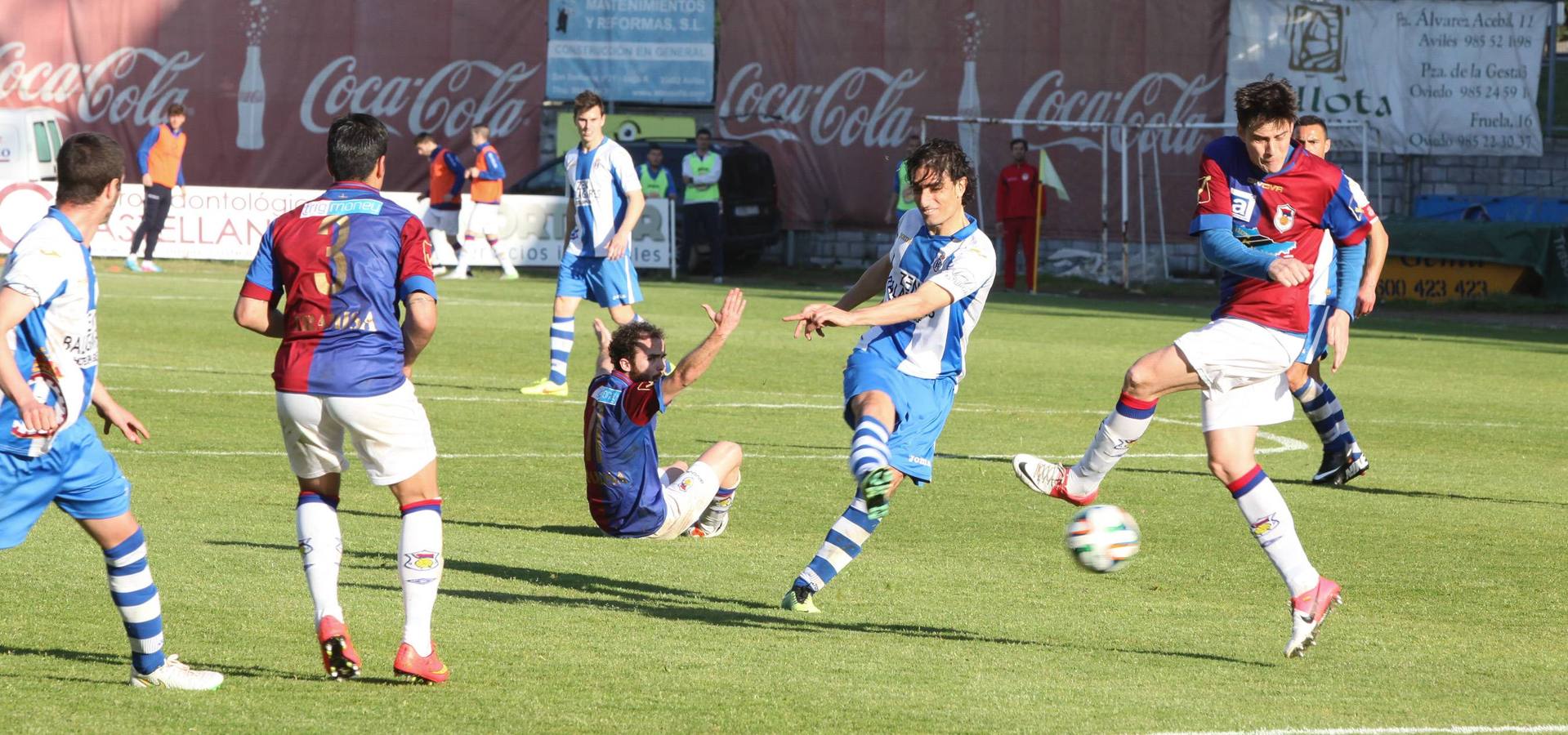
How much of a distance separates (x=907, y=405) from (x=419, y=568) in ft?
6.72

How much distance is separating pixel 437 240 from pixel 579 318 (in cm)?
730

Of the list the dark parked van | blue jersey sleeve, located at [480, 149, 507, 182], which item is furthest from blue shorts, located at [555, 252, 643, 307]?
the dark parked van

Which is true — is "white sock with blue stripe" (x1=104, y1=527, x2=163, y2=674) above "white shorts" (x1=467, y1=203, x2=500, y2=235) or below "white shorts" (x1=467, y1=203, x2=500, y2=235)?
above

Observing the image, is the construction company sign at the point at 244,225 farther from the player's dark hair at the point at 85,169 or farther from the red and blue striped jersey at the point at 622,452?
the player's dark hair at the point at 85,169

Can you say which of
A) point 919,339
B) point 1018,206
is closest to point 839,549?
point 919,339

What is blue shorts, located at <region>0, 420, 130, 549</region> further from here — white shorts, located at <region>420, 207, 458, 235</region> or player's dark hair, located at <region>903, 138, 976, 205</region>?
white shorts, located at <region>420, 207, 458, 235</region>

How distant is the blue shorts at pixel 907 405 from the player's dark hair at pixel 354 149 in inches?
77.7

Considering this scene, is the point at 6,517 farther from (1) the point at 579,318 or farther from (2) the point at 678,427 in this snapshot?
(1) the point at 579,318

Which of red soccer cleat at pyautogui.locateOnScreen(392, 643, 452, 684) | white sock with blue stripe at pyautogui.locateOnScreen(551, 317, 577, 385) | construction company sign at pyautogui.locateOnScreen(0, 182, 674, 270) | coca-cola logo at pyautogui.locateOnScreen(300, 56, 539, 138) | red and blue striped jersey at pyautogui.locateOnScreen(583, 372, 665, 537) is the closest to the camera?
red soccer cleat at pyautogui.locateOnScreen(392, 643, 452, 684)

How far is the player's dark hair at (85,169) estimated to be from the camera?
5246 millimetres

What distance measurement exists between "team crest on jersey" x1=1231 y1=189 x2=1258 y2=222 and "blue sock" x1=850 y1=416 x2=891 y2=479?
1489mm

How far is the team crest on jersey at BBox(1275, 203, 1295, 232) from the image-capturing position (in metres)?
6.67

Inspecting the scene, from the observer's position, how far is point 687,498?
827cm

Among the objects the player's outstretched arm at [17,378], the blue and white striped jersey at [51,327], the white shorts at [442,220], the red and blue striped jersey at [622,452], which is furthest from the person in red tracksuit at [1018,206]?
the player's outstretched arm at [17,378]
